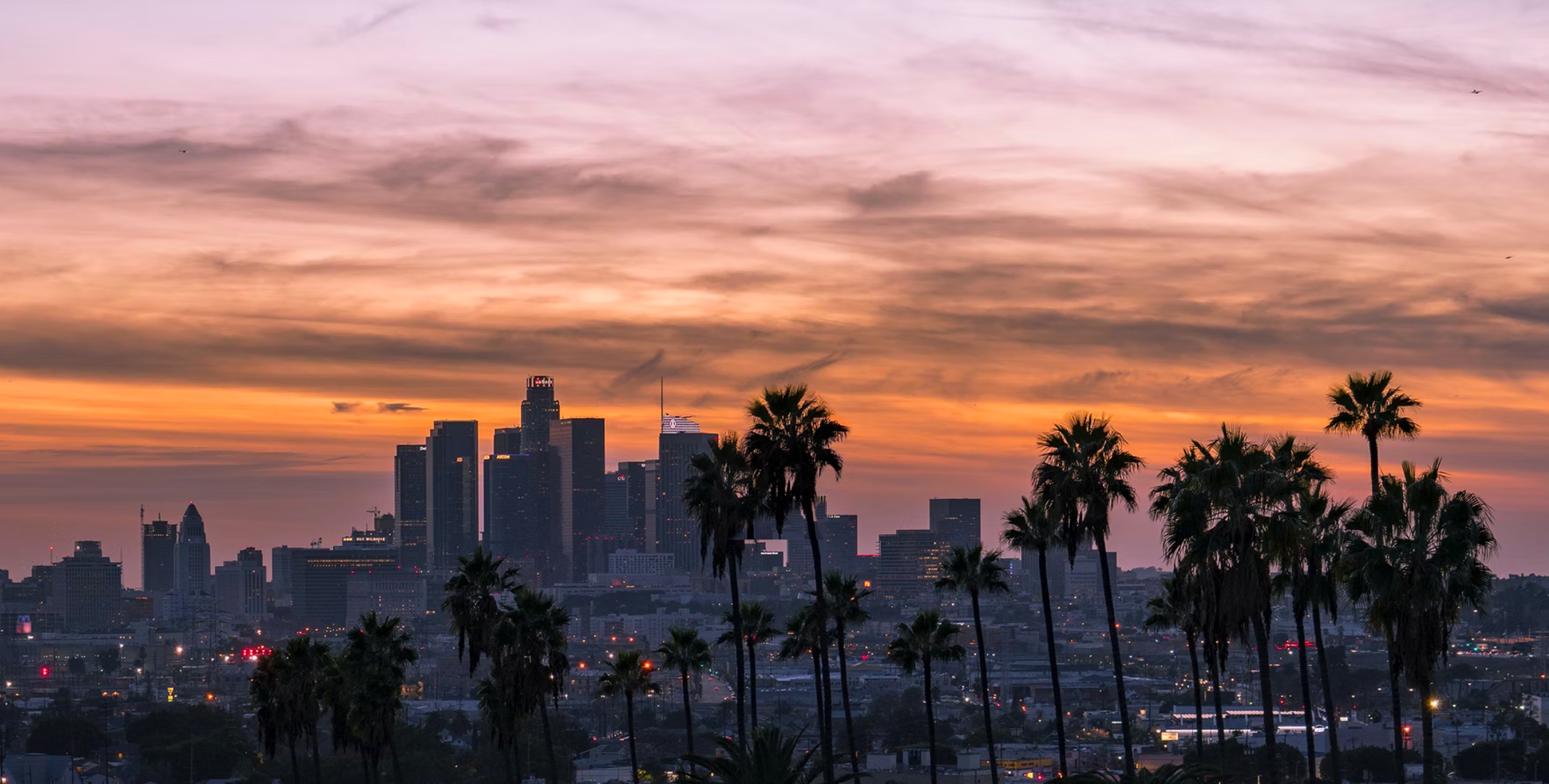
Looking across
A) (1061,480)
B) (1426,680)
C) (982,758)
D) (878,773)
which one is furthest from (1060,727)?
(982,758)

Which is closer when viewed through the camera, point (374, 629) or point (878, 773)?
point (374, 629)

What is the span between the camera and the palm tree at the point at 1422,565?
171 feet

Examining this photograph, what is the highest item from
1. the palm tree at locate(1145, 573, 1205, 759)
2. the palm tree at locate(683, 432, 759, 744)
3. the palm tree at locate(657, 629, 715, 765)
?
the palm tree at locate(683, 432, 759, 744)

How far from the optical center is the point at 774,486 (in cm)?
6388

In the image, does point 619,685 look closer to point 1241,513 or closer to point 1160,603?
point 1160,603

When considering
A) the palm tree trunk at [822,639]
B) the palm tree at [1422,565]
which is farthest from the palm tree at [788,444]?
the palm tree at [1422,565]

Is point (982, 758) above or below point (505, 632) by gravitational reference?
below

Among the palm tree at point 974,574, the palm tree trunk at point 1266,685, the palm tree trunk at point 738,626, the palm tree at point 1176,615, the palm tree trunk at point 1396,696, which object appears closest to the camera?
the palm tree trunk at point 1266,685

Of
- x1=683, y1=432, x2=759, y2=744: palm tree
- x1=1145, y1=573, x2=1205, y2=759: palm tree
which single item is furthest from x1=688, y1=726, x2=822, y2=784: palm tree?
x1=1145, y1=573, x2=1205, y2=759: palm tree

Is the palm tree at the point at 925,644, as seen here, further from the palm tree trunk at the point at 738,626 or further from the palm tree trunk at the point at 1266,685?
the palm tree trunk at the point at 1266,685

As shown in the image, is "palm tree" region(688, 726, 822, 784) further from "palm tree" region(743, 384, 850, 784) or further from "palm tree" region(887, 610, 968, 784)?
"palm tree" region(887, 610, 968, 784)

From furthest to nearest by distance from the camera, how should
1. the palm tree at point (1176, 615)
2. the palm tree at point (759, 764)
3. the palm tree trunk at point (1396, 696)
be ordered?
the palm tree at point (1176, 615)
the palm tree trunk at point (1396, 696)
the palm tree at point (759, 764)

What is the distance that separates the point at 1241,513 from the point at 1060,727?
91.1 feet

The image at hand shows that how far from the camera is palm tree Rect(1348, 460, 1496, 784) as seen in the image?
2052 inches
